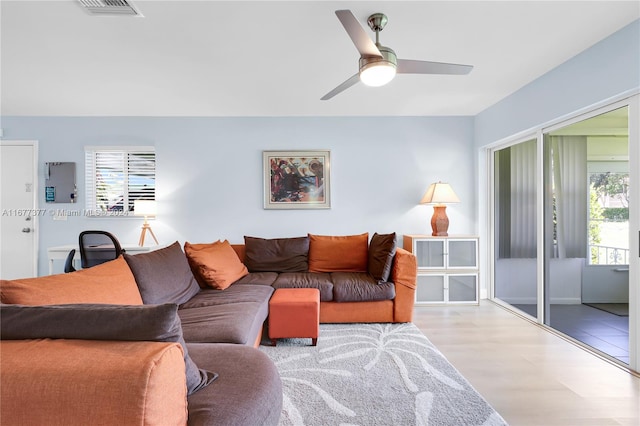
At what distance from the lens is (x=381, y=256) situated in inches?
131

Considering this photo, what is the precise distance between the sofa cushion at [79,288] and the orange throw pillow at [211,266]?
873 mm

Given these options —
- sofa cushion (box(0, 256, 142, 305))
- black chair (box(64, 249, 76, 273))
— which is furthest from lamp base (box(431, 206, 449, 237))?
black chair (box(64, 249, 76, 273))

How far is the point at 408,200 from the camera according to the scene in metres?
4.27

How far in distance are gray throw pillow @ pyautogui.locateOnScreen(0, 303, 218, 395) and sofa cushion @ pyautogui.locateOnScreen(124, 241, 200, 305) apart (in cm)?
111

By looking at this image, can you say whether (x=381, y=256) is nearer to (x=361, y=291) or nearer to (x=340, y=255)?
(x=361, y=291)

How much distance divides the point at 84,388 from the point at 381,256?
2.85 m

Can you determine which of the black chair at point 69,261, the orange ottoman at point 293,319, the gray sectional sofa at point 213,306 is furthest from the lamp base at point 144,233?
the orange ottoman at point 293,319

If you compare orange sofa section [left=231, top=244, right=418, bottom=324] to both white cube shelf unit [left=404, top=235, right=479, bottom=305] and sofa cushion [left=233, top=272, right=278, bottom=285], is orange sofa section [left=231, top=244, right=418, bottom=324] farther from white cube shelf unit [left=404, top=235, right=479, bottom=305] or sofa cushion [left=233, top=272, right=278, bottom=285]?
white cube shelf unit [left=404, top=235, right=479, bottom=305]

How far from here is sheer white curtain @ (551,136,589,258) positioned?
3170mm

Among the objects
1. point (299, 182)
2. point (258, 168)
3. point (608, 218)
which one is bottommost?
point (608, 218)

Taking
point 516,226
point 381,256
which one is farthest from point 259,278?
point 516,226

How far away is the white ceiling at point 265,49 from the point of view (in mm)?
2045

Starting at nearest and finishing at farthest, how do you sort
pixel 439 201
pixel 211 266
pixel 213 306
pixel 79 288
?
pixel 79 288 → pixel 213 306 → pixel 211 266 → pixel 439 201

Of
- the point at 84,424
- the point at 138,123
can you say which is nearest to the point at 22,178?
the point at 138,123
